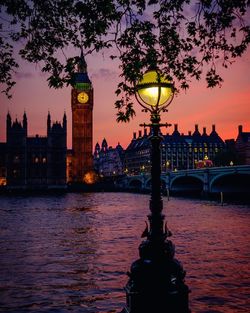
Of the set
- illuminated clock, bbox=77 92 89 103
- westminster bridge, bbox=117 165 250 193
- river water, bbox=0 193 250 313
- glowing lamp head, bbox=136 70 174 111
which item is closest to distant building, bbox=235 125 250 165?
westminster bridge, bbox=117 165 250 193

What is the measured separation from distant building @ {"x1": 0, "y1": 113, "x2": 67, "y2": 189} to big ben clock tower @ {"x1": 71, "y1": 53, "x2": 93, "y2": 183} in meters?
9.04

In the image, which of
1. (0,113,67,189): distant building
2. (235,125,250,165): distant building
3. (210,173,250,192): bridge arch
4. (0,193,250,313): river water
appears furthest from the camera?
(0,113,67,189): distant building

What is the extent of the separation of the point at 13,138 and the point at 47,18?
399 feet

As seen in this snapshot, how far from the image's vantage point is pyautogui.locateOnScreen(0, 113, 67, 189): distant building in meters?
120

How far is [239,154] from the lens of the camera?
12175 cm

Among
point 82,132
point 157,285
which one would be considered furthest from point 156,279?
point 82,132

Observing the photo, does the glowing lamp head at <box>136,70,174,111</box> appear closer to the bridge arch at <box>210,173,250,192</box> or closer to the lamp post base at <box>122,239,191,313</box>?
the lamp post base at <box>122,239,191,313</box>

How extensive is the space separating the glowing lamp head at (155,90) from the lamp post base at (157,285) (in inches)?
77.8

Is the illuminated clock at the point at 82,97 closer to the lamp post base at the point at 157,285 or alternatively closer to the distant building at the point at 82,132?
the distant building at the point at 82,132

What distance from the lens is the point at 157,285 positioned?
217 inches

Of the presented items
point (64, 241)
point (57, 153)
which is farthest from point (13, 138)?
point (64, 241)

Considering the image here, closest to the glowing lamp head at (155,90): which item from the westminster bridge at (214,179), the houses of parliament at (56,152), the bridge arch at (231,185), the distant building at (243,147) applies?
the westminster bridge at (214,179)

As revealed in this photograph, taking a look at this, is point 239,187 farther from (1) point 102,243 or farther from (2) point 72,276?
(2) point 72,276

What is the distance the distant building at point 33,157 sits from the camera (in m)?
120
